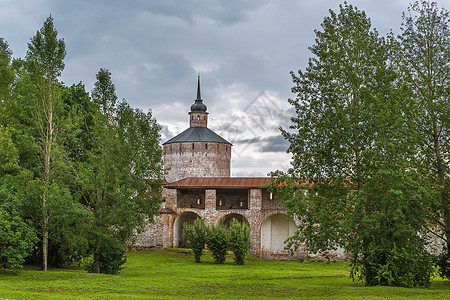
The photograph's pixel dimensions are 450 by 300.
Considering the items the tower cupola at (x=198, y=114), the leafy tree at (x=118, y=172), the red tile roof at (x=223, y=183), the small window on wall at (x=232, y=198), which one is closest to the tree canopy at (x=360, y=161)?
the leafy tree at (x=118, y=172)

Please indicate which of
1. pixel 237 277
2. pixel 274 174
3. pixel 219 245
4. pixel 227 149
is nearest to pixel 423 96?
pixel 274 174

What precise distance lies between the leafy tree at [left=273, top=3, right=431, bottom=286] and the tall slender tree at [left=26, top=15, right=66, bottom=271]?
29.5 feet

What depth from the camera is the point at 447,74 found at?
53.9ft

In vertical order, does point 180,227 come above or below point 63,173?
below

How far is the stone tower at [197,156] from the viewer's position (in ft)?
162

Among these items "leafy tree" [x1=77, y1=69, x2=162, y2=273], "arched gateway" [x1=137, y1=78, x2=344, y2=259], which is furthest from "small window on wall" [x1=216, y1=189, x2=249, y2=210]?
"leafy tree" [x1=77, y1=69, x2=162, y2=273]

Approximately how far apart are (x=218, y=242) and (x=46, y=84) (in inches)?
549

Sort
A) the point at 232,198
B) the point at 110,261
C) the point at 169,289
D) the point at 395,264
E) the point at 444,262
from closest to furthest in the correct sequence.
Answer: the point at 395,264
the point at 169,289
the point at 444,262
the point at 110,261
the point at 232,198

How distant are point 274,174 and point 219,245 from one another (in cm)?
1441

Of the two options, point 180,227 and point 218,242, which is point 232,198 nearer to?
point 180,227

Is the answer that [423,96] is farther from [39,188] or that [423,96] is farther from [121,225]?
[39,188]

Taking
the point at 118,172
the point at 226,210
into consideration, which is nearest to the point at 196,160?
the point at 226,210

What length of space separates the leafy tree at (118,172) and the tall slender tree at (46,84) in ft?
4.78

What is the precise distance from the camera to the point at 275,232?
36406 mm
